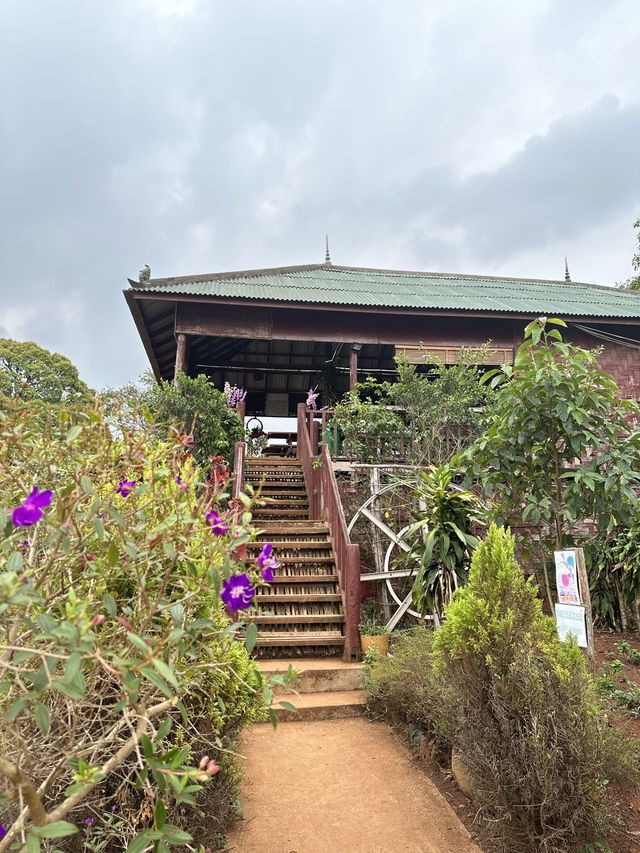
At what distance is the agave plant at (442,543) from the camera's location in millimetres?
4160

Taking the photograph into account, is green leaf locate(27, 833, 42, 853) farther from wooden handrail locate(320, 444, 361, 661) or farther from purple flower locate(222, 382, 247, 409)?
purple flower locate(222, 382, 247, 409)

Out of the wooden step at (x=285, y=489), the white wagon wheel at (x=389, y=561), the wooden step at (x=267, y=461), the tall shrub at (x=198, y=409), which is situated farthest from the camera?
the wooden step at (x=267, y=461)

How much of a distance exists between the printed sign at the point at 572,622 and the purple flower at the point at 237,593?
6.27ft

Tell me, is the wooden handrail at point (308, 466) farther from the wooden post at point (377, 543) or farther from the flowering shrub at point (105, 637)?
the flowering shrub at point (105, 637)

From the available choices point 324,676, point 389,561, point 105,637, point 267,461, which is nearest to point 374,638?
point 324,676

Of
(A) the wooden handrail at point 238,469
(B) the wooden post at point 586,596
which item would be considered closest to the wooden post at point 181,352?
(A) the wooden handrail at point 238,469

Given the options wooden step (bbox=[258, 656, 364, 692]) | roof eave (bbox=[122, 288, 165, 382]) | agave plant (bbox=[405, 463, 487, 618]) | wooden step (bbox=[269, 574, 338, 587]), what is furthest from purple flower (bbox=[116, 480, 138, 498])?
roof eave (bbox=[122, 288, 165, 382])

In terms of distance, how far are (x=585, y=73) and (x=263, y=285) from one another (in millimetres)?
8461

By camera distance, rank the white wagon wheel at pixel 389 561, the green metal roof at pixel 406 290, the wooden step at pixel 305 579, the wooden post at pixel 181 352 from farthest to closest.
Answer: the green metal roof at pixel 406 290 < the wooden post at pixel 181 352 < the wooden step at pixel 305 579 < the white wagon wheel at pixel 389 561

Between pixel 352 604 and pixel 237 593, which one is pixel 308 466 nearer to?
pixel 352 604

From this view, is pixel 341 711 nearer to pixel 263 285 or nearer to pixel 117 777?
pixel 117 777

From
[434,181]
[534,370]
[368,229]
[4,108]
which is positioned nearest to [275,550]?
[534,370]

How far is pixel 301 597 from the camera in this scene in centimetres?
527

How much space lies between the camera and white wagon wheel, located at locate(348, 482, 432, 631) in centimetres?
534
